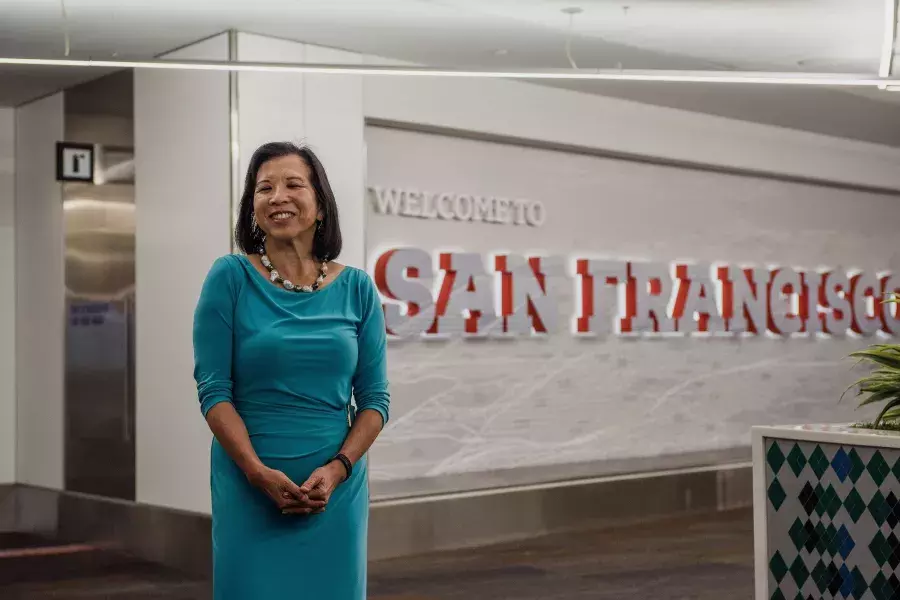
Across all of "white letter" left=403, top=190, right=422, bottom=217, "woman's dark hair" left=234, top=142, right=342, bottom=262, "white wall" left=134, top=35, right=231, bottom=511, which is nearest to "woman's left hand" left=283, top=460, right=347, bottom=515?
"woman's dark hair" left=234, top=142, right=342, bottom=262

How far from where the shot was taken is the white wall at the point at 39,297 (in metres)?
7.93

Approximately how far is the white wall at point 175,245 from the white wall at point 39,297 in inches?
46.4

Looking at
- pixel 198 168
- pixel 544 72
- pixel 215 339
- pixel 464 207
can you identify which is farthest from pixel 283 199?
pixel 464 207

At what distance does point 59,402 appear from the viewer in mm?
7902

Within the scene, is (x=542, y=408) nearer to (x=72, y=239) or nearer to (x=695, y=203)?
(x=695, y=203)

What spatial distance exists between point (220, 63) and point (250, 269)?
10.3ft

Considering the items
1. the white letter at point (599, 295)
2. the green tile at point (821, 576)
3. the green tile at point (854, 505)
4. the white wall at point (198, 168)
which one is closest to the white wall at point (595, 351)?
the white letter at point (599, 295)

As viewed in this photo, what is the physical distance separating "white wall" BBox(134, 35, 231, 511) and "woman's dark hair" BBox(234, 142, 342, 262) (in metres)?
4.23

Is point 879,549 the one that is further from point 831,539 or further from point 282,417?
point 282,417

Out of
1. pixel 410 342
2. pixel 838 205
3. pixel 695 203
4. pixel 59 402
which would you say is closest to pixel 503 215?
pixel 410 342

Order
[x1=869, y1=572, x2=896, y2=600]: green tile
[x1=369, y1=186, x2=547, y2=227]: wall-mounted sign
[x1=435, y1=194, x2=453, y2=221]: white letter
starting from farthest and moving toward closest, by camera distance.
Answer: [x1=435, y1=194, x2=453, y2=221]: white letter < [x1=369, y1=186, x2=547, y2=227]: wall-mounted sign < [x1=869, y1=572, x2=896, y2=600]: green tile

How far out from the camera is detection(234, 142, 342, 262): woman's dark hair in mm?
2143

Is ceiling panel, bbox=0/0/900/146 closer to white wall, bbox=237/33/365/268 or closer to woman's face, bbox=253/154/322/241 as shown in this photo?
white wall, bbox=237/33/365/268

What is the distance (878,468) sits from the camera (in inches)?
148
